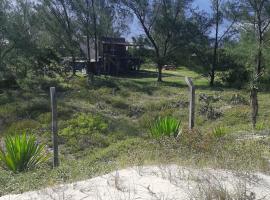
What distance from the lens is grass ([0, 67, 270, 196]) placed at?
281 inches

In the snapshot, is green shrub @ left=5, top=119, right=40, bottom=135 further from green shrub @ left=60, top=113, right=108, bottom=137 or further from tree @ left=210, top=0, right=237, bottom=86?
tree @ left=210, top=0, right=237, bottom=86

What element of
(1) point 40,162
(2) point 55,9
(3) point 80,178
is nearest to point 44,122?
(1) point 40,162

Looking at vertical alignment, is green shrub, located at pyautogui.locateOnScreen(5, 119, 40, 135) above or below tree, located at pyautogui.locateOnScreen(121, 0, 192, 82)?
below

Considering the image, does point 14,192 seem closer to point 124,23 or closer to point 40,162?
point 40,162

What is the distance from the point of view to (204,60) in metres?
47.2

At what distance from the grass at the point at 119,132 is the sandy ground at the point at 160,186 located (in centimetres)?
53

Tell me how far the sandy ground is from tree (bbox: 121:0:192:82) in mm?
39913

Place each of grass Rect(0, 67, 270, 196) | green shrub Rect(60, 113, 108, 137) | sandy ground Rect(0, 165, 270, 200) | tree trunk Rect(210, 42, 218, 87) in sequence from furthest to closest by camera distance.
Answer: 1. tree trunk Rect(210, 42, 218, 87)
2. green shrub Rect(60, 113, 108, 137)
3. grass Rect(0, 67, 270, 196)
4. sandy ground Rect(0, 165, 270, 200)

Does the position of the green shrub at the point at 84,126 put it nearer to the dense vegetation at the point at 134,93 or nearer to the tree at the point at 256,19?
the dense vegetation at the point at 134,93

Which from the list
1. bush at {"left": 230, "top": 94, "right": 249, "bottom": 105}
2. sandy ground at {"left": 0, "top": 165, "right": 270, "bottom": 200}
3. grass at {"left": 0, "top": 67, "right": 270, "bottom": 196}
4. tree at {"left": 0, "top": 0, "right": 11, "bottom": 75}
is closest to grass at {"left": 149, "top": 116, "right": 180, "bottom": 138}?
grass at {"left": 0, "top": 67, "right": 270, "bottom": 196}

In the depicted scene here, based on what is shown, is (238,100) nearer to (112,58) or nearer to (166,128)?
(166,128)

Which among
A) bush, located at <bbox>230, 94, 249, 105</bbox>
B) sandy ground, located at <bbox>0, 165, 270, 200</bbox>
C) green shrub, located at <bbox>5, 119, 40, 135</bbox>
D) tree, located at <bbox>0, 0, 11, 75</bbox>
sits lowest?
bush, located at <bbox>230, 94, 249, 105</bbox>

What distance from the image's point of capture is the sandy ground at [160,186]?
536 centimetres

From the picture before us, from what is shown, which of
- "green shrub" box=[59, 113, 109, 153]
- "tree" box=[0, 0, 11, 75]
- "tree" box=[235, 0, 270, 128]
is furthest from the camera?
"tree" box=[235, 0, 270, 128]
